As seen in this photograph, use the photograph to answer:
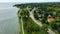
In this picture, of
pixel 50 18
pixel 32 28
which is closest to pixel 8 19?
pixel 32 28

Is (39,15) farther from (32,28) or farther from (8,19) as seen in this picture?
(8,19)

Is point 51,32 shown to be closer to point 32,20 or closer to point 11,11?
point 32,20

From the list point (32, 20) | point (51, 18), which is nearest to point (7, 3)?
point (32, 20)

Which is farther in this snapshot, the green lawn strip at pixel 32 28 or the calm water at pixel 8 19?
the calm water at pixel 8 19

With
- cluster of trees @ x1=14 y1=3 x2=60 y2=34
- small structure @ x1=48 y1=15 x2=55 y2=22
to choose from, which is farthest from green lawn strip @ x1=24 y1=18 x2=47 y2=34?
small structure @ x1=48 y1=15 x2=55 y2=22

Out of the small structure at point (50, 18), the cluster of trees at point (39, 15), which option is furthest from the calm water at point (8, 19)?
the small structure at point (50, 18)

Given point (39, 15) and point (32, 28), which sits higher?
point (39, 15)

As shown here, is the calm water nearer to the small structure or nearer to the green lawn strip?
the green lawn strip

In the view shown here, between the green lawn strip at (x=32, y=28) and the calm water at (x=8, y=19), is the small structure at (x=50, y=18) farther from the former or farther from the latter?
the calm water at (x=8, y=19)
